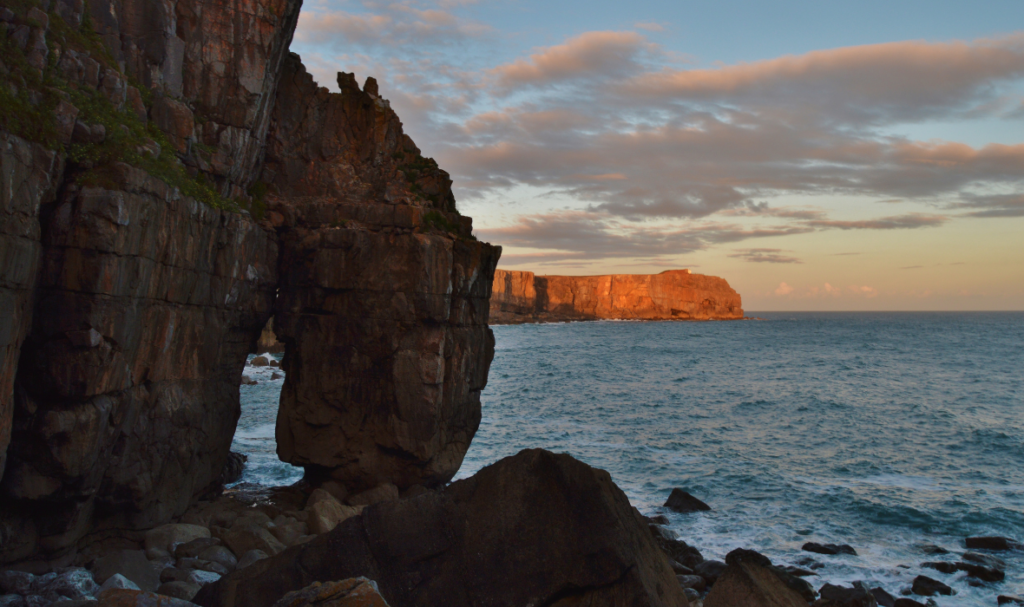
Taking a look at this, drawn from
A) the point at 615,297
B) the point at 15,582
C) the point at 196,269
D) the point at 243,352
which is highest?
the point at 615,297

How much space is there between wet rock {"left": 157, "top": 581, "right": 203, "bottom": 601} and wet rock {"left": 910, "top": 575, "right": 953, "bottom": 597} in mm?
15459

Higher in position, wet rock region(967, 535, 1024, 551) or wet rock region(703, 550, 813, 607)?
wet rock region(703, 550, 813, 607)

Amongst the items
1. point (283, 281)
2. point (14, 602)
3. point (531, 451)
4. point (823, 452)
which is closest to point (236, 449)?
point (283, 281)

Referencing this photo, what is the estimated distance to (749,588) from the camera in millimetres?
8984

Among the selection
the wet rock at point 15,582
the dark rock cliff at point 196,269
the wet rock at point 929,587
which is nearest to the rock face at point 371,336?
the dark rock cliff at point 196,269

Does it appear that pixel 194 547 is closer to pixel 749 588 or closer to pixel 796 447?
pixel 749 588

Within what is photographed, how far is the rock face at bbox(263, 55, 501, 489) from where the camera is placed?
1706 centimetres

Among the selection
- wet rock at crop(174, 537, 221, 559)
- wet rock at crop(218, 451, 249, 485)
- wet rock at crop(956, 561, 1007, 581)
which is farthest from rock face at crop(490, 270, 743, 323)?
wet rock at crop(174, 537, 221, 559)

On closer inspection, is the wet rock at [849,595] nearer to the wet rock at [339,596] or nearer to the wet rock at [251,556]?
the wet rock at [339,596]

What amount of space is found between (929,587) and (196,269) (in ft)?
59.9

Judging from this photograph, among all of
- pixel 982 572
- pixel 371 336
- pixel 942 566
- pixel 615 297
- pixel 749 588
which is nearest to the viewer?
pixel 749 588

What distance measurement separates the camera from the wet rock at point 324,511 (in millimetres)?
14562

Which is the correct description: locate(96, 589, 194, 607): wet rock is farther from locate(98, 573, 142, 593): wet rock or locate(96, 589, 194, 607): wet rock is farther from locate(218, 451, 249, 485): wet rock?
locate(218, 451, 249, 485): wet rock

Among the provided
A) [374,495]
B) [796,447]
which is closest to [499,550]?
[374,495]
